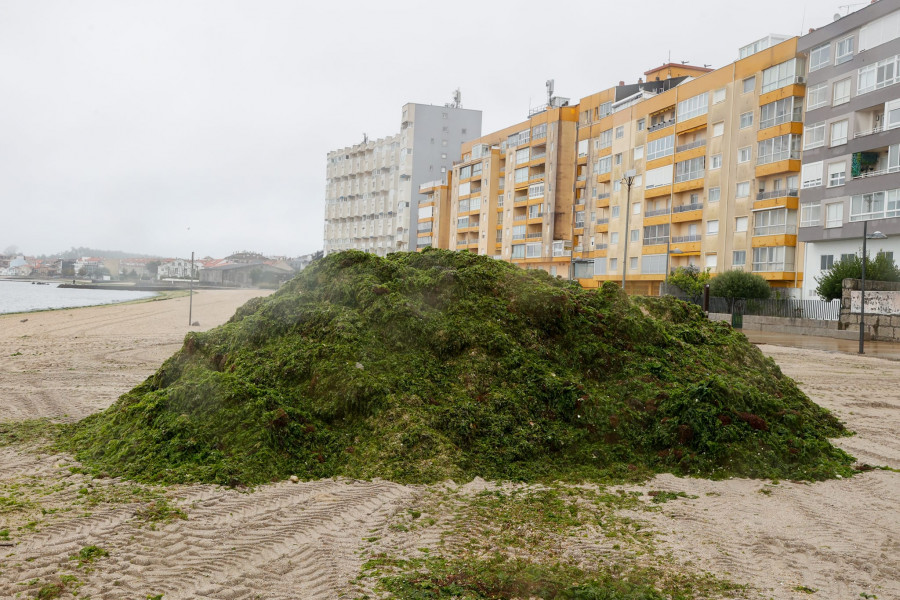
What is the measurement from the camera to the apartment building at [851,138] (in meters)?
34.8

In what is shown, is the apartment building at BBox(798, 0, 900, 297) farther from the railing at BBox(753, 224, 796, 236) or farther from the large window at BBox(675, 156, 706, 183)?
the large window at BBox(675, 156, 706, 183)

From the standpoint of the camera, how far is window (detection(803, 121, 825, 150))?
129ft

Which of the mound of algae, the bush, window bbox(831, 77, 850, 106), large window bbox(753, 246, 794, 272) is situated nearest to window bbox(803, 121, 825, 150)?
window bbox(831, 77, 850, 106)

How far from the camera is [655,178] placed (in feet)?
175

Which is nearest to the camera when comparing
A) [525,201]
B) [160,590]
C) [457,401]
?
[160,590]

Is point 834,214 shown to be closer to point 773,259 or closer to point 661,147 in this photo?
point 773,259

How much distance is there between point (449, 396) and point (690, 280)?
3871 centimetres

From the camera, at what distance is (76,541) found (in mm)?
5059

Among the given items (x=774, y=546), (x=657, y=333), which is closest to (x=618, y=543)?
(x=774, y=546)

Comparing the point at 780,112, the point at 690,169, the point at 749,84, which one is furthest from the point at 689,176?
the point at 780,112

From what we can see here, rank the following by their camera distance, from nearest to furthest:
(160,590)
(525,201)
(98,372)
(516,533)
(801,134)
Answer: (160,590)
(516,533)
(98,372)
(801,134)
(525,201)

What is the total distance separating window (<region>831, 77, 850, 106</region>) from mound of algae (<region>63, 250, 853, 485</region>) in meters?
34.6

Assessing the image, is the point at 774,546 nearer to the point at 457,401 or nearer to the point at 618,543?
the point at 618,543

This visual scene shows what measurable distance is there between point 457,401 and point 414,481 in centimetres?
144
